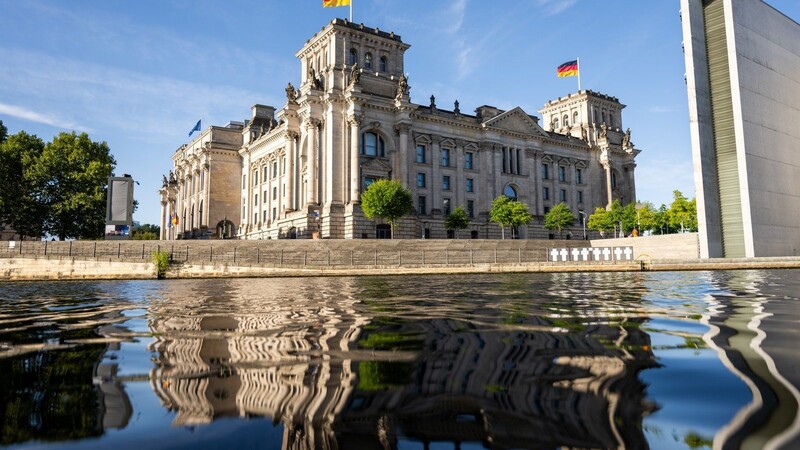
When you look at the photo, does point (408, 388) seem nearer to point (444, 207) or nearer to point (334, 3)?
point (334, 3)

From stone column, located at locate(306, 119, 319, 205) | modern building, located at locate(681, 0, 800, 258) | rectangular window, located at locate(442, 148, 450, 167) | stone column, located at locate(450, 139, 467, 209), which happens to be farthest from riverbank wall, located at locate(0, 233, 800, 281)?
rectangular window, located at locate(442, 148, 450, 167)

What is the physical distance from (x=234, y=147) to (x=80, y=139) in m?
22.1

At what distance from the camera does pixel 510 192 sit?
6506cm

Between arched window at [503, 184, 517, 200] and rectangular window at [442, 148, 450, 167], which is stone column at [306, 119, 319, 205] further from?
arched window at [503, 184, 517, 200]

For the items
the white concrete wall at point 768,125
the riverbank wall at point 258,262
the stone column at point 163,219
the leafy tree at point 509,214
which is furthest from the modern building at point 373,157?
the white concrete wall at point 768,125

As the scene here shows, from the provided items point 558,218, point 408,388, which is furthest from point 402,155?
point 408,388

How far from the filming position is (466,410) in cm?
185

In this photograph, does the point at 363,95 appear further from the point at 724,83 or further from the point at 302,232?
the point at 724,83

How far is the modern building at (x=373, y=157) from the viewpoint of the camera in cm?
5244

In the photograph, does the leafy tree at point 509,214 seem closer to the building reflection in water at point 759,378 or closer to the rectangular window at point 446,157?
the rectangular window at point 446,157

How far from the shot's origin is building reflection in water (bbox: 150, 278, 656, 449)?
162cm

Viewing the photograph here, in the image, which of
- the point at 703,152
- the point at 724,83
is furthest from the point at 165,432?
the point at 724,83

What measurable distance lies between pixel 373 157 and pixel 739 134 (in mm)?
34012

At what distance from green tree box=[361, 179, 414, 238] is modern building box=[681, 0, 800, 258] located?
82.0ft
